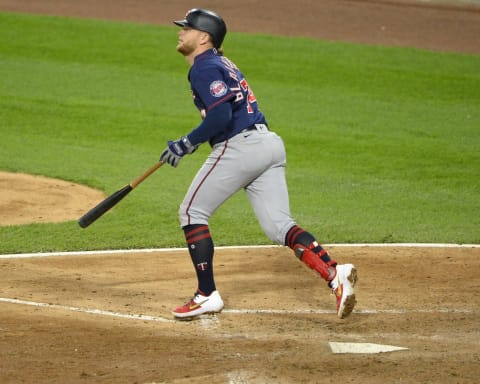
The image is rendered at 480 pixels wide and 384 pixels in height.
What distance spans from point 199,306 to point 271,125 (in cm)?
698

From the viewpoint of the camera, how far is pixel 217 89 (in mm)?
6133

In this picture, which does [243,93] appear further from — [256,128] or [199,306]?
[199,306]

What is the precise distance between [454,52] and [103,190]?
9895mm

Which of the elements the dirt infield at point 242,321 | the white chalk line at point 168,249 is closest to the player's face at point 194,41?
the dirt infield at point 242,321

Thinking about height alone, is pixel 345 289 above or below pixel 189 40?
below

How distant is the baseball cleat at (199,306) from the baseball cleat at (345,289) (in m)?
0.81

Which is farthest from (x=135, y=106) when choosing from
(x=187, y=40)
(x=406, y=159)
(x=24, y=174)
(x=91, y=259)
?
(x=187, y=40)

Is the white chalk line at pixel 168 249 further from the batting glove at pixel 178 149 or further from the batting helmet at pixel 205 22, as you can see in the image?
the batting helmet at pixel 205 22

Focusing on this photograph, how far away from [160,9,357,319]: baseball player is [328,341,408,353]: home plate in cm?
60

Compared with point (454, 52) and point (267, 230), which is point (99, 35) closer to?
point (454, 52)

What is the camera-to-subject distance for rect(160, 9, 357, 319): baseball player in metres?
6.24

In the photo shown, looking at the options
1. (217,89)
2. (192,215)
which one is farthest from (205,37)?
(192,215)

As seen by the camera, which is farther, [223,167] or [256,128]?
[256,128]

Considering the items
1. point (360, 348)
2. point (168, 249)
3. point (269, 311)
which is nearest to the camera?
point (360, 348)
